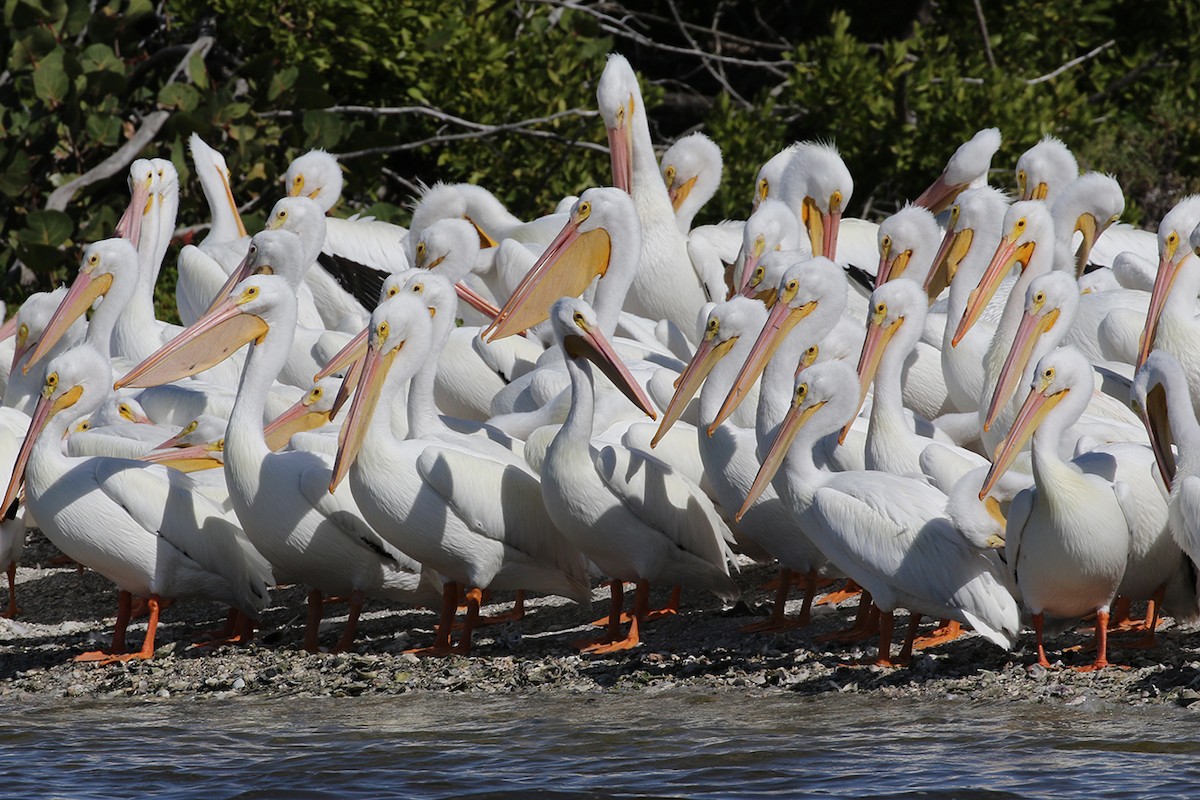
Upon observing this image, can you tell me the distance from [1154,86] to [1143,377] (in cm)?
651

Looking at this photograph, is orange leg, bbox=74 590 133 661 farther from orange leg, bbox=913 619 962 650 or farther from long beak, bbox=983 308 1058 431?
long beak, bbox=983 308 1058 431

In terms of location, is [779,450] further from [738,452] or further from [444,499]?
[444,499]

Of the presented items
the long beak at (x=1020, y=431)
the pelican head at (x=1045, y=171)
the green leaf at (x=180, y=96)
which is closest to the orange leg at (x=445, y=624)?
the long beak at (x=1020, y=431)

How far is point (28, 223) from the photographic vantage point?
29.8 feet

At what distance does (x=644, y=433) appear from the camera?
634 centimetres

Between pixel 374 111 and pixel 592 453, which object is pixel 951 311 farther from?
pixel 374 111

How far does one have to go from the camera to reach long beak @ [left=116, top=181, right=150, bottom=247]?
8.45 meters

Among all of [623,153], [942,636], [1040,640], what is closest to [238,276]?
[623,153]

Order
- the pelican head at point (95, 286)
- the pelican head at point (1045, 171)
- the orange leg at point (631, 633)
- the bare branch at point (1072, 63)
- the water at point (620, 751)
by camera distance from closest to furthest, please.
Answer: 1. the water at point (620, 751)
2. the orange leg at point (631, 633)
3. the pelican head at point (95, 286)
4. the pelican head at point (1045, 171)
5. the bare branch at point (1072, 63)

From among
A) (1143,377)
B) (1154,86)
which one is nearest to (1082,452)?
(1143,377)

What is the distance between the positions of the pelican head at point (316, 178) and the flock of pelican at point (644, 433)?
0.87 m

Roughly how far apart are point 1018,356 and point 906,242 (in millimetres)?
1434

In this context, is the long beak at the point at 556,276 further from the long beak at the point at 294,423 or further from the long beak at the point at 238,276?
the long beak at the point at 238,276

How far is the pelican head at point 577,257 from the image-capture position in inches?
286
